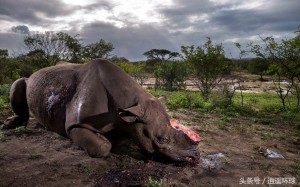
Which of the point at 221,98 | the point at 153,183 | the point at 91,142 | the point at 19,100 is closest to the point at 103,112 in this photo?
the point at 91,142

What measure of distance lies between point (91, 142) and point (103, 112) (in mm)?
518

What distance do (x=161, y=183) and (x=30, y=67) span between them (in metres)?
23.8

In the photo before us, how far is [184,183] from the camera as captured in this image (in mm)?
4645

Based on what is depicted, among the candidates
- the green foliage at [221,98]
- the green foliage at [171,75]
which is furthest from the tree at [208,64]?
the green foliage at [171,75]

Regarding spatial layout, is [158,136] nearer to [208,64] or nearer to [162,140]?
[162,140]

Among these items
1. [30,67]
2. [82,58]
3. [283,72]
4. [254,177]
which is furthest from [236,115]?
[30,67]

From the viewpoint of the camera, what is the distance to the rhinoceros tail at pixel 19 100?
6980 millimetres

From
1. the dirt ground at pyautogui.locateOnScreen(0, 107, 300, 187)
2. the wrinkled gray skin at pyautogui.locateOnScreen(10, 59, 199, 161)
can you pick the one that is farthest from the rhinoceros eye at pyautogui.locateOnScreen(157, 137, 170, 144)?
the dirt ground at pyautogui.locateOnScreen(0, 107, 300, 187)

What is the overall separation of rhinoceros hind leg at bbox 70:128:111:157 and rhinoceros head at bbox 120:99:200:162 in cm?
46

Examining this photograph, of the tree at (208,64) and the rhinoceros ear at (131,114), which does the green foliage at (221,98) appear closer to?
the tree at (208,64)

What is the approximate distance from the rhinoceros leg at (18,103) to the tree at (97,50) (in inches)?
741

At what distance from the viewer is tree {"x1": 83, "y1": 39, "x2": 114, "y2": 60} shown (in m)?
26.2

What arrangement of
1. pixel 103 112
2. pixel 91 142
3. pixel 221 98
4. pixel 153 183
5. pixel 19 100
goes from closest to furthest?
pixel 153 183 < pixel 91 142 < pixel 103 112 < pixel 19 100 < pixel 221 98

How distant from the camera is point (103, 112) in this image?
4930 millimetres
